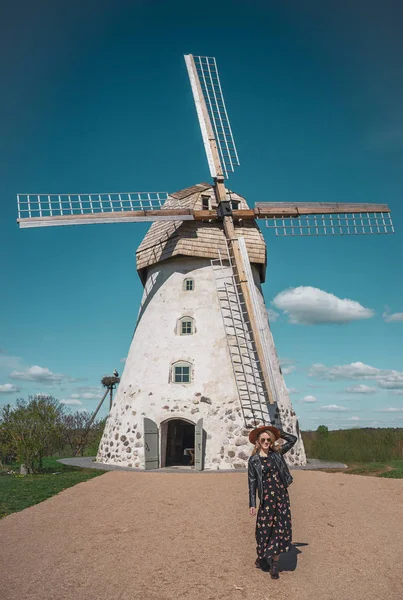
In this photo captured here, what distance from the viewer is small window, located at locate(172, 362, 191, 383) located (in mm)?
15938

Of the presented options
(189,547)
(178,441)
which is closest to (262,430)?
(189,547)

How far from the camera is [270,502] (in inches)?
216

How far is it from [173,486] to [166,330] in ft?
20.6

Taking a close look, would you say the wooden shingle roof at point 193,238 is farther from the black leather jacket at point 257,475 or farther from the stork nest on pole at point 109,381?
the black leather jacket at point 257,475

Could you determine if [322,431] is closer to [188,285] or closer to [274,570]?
[188,285]

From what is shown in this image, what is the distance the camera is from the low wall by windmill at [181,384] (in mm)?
14992

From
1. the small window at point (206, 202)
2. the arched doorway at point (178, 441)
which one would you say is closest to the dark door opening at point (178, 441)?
the arched doorway at point (178, 441)

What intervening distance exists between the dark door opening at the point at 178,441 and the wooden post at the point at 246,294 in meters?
5.96

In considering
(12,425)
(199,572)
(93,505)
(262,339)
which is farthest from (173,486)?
(12,425)

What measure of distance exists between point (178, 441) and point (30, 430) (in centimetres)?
612

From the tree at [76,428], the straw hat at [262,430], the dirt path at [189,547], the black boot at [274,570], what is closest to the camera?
the dirt path at [189,547]

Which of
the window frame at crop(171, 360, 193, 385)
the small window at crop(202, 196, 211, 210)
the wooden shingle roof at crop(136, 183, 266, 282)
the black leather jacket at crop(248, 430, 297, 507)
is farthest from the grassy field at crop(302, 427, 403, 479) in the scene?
the black leather jacket at crop(248, 430, 297, 507)

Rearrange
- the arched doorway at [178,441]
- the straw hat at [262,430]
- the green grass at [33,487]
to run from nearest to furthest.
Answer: the straw hat at [262,430]
the green grass at [33,487]
the arched doorway at [178,441]

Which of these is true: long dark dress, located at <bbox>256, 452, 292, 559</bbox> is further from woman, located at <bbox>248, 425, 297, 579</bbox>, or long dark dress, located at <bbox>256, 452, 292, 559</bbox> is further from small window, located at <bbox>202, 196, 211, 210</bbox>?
small window, located at <bbox>202, 196, 211, 210</bbox>
